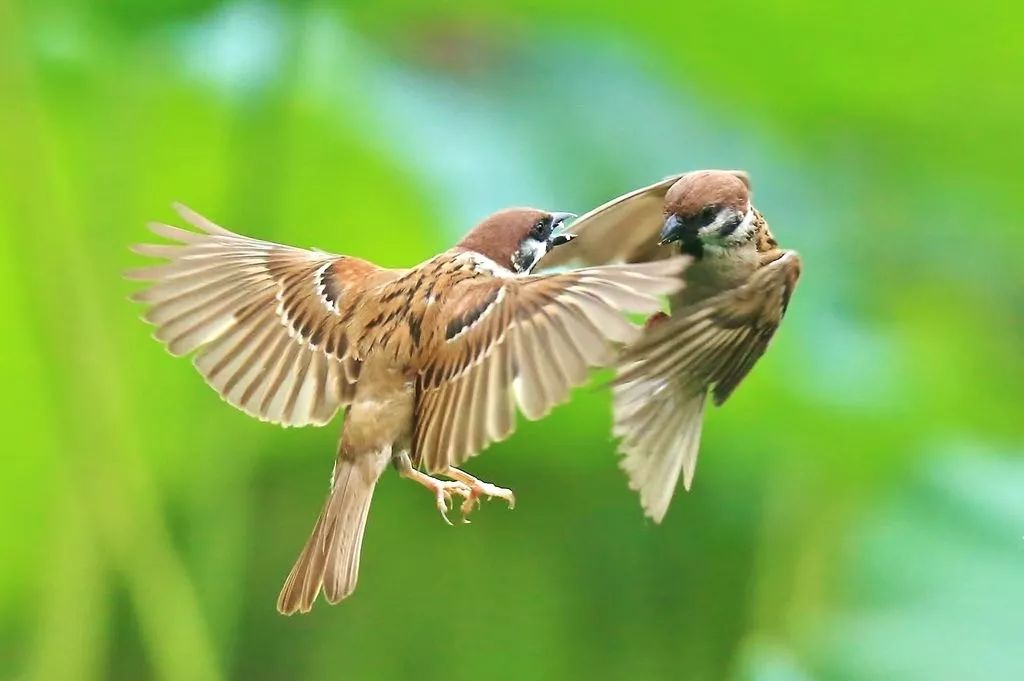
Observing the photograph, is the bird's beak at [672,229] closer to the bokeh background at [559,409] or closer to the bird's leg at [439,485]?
the bird's leg at [439,485]

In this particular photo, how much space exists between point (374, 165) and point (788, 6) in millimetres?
432

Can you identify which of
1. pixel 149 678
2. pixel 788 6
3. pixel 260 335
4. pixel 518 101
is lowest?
pixel 149 678

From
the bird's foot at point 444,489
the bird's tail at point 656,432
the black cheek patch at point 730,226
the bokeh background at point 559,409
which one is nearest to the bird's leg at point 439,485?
the bird's foot at point 444,489

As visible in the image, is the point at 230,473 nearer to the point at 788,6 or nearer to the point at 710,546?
the point at 710,546

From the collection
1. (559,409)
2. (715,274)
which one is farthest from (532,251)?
(559,409)

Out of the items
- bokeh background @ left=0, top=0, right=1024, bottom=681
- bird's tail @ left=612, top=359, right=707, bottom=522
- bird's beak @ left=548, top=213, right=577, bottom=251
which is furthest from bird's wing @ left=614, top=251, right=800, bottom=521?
bokeh background @ left=0, top=0, right=1024, bottom=681

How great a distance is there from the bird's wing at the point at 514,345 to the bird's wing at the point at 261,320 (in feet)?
0.25

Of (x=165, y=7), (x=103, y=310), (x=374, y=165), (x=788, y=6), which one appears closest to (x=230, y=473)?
(x=103, y=310)

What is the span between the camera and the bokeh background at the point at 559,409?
1123 mm

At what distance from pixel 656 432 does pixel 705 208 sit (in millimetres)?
123

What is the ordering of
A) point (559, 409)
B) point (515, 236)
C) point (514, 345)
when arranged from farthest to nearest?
point (559, 409) < point (515, 236) < point (514, 345)

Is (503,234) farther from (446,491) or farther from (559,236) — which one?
(446,491)

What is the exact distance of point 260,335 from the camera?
0.72m

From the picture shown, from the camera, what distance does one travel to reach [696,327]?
583 millimetres
